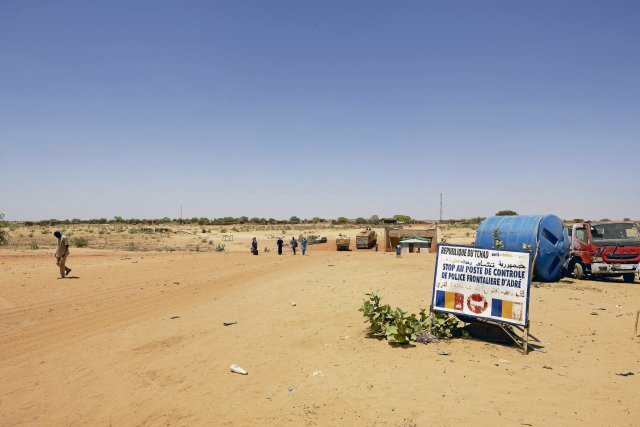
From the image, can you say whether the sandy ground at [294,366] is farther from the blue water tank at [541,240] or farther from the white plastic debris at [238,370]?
the blue water tank at [541,240]

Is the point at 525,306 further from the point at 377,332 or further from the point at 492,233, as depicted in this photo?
the point at 492,233

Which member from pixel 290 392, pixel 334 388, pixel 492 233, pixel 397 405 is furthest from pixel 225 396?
pixel 492 233

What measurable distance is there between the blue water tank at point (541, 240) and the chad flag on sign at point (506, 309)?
8912 millimetres

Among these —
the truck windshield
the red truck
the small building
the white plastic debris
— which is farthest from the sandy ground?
the small building

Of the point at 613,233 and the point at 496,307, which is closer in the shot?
the point at 496,307

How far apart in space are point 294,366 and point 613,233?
17.0 metres

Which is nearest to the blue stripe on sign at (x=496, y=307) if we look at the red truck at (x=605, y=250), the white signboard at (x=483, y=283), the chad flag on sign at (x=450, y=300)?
the white signboard at (x=483, y=283)

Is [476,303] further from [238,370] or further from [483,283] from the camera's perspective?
[238,370]

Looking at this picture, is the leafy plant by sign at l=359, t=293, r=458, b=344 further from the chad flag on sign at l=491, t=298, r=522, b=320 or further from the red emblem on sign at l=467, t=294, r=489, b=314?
the chad flag on sign at l=491, t=298, r=522, b=320

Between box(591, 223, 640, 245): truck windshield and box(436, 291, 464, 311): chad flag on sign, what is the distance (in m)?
12.5

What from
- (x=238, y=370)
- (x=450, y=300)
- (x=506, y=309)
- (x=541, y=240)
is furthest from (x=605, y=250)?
(x=238, y=370)

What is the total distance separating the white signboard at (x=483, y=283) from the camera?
8258 millimetres

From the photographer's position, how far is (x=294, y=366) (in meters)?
7.89

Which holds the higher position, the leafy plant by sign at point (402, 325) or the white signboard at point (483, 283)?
the white signboard at point (483, 283)
